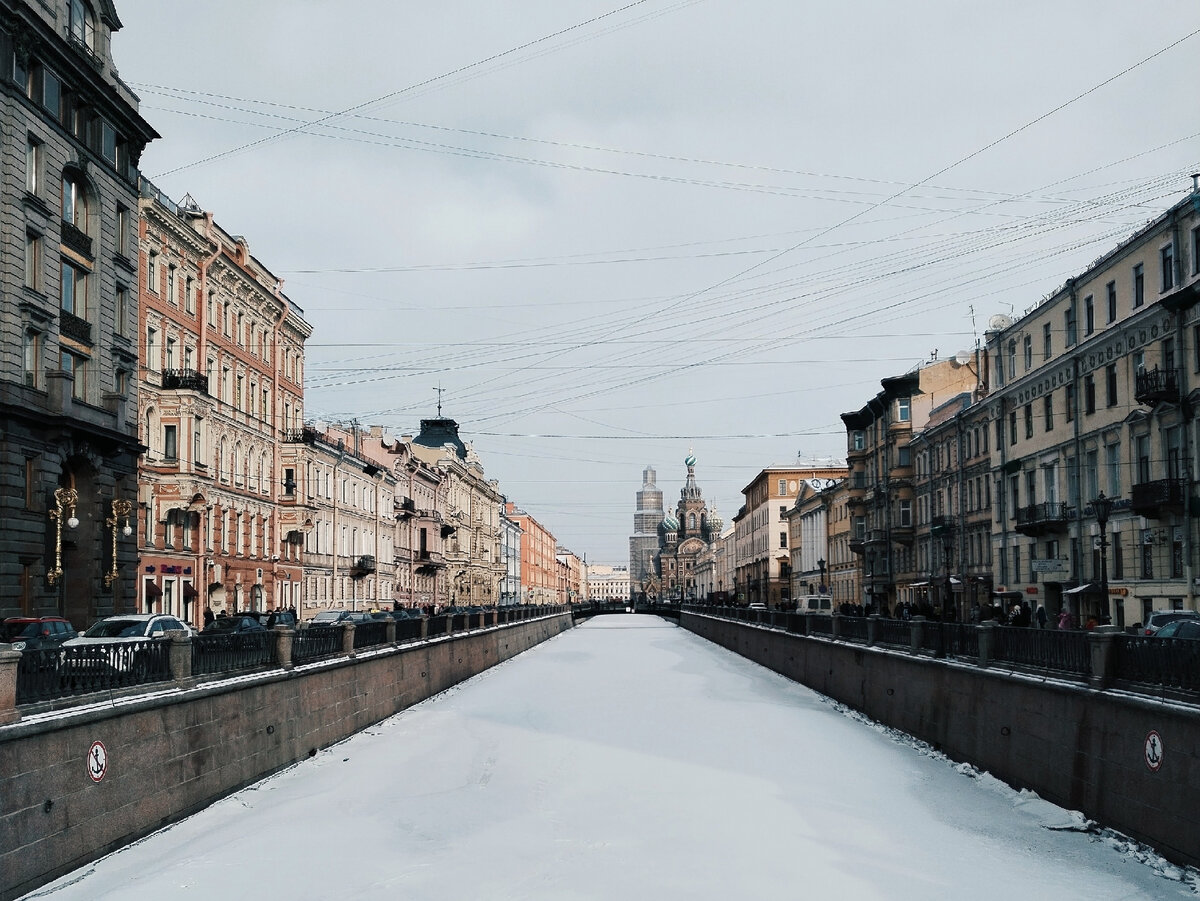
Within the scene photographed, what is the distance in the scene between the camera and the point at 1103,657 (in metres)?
16.5

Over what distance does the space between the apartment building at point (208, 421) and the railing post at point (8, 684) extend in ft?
101

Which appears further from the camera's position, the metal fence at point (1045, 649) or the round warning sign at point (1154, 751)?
the metal fence at point (1045, 649)

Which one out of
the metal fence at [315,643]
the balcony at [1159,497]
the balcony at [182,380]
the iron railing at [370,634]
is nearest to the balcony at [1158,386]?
the balcony at [1159,497]

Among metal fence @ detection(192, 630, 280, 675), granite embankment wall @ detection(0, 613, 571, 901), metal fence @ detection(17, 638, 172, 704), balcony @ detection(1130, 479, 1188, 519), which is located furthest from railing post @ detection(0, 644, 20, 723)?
balcony @ detection(1130, 479, 1188, 519)

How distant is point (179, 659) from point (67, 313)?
2297cm

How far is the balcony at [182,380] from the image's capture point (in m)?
47.7

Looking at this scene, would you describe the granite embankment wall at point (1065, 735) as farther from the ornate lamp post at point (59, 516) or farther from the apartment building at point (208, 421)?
the apartment building at point (208, 421)

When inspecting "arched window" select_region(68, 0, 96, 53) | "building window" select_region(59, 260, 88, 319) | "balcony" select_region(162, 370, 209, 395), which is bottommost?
"balcony" select_region(162, 370, 209, 395)

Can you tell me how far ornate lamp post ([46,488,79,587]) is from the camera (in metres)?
35.2

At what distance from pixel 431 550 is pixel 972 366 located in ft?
152

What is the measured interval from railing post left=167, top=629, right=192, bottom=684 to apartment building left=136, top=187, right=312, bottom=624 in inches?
1042

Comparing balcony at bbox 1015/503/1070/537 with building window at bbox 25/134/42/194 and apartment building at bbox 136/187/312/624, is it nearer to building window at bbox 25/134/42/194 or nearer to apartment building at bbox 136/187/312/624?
apartment building at bbox 136/187/312/624

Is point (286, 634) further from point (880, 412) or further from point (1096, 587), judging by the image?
point (880, 412)

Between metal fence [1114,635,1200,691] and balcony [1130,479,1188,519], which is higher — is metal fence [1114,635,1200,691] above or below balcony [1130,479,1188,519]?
below
